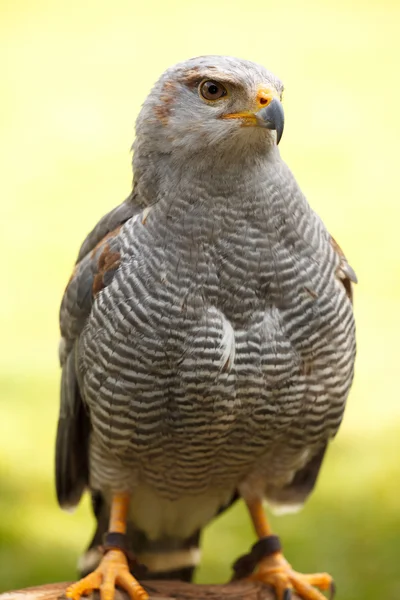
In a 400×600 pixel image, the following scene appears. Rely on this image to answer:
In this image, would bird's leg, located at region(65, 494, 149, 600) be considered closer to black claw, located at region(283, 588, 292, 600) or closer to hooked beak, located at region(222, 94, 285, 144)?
black claw, located at region(283, 588, 292, 600)

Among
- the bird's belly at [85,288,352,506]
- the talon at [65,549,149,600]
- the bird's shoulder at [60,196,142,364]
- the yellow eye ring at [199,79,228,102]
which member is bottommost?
the talon at [65,549,149,600]

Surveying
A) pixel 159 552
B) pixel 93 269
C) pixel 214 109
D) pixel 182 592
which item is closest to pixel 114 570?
pixel 182 592

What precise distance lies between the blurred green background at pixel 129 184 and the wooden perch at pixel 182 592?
3.77 ft

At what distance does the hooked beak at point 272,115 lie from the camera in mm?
3061

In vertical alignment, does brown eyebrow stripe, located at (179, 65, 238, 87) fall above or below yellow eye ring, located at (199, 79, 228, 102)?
above

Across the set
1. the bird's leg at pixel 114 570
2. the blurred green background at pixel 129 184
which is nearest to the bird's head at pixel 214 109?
the bird's leg at pixel 114 570

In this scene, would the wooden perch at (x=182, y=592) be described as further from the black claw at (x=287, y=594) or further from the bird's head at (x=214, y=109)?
the bird's head at (x=214, y=109)

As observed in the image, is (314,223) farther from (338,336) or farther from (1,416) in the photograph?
(1,416)

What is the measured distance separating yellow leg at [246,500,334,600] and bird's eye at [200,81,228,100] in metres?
1.66

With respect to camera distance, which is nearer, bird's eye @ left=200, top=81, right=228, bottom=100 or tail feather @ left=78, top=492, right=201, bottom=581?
bird's eye @ left=200, top=81, right=228, bottom=100

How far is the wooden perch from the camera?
11.9ft

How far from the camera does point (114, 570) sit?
3.74 meters

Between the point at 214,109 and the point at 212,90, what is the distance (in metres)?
0.06

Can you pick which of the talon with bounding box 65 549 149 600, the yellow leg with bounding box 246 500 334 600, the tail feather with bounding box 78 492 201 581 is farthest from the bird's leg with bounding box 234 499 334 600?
the talon with bounding box 65 549 149 600
